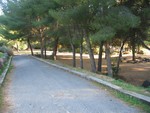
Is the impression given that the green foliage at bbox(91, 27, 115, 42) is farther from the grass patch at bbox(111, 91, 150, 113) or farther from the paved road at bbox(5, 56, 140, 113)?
the grass patch at bbox(111, 91, 150, 113)

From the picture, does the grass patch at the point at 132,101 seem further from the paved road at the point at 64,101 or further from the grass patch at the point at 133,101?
the paved road at the point at 64,101

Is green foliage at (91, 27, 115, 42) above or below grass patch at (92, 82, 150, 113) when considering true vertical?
above

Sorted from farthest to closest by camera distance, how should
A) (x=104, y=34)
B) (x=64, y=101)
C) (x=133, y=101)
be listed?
(x=104, y=34), (x=64, y=101), (x=133, y=101)

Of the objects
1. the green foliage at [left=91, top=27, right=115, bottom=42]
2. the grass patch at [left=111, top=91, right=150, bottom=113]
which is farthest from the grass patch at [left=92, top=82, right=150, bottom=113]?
the green foliage at [left=91, top=27, right=115, bottom=42]

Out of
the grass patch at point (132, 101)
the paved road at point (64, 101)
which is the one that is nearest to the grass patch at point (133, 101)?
the grass patch at point (132, 101)

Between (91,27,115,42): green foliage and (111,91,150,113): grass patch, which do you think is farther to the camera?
(91,27,115,42): green foliage

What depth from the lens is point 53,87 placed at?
34.9ft

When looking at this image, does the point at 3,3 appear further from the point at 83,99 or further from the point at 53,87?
the point at 83,99

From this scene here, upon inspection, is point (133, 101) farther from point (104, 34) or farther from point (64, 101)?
point (104, 34)

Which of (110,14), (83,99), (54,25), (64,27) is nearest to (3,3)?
(54,25)

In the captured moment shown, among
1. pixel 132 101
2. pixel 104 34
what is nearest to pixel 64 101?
pixel 132 101

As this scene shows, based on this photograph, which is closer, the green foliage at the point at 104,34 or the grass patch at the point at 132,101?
the grass patch at the point at 132,101

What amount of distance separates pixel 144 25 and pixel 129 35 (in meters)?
2.29

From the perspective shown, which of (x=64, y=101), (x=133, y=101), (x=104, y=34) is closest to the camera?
(x=133, y=101)
